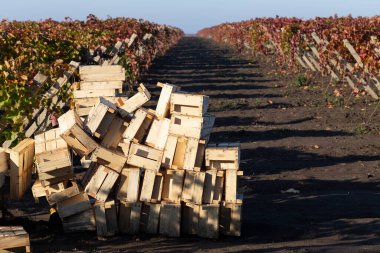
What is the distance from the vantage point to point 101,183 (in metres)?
8.61

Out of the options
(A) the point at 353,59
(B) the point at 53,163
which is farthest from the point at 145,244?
(A) the point at 353,59

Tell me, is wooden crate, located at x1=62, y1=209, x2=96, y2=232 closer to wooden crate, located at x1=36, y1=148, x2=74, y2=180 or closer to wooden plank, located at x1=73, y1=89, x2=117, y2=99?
wooden crate, located at x1=36, y1=148, x2=74, y2=180

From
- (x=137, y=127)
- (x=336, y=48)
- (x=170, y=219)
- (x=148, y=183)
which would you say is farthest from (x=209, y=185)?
(x=336, y=48)

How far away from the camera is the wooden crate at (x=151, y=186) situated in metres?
8.55

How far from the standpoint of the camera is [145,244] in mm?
8367

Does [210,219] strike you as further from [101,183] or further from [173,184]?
[101,183]

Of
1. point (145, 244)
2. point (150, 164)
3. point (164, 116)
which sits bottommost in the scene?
point (145, 244)

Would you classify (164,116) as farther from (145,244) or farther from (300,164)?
(300,164)

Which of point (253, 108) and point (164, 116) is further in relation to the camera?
point (253, 108)

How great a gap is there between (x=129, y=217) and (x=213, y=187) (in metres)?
1.07

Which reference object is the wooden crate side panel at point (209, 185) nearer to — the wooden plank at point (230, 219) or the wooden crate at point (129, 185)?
the wooden plank at point (230, 219)

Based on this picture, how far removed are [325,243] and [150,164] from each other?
2242 mm

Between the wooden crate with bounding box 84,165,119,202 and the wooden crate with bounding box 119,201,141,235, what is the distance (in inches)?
9.6

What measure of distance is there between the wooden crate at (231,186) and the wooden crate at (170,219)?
0.60 meters
